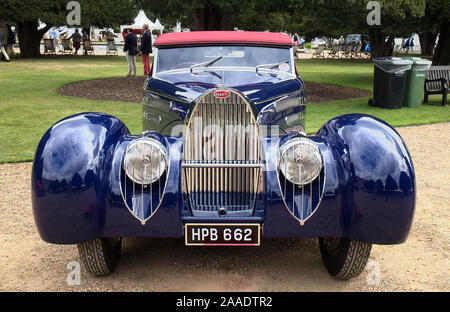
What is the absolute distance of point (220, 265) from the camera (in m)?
3.71

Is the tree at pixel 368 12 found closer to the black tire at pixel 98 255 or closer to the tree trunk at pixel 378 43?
the tree trunk at pixel 378 43

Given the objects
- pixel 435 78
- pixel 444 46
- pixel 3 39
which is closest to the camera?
pixel 435 78

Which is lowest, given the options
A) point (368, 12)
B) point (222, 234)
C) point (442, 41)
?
point (222, 234)

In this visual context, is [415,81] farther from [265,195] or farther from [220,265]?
[265,195]

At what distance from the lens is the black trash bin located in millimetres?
11141

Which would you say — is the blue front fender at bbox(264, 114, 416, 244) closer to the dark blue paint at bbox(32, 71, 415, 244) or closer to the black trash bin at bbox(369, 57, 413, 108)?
the dark blue paint at bbox(32, 71, 415, 244)

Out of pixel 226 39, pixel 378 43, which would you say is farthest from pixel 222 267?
pixel 378 43

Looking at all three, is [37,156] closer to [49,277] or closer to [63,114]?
[49,277]

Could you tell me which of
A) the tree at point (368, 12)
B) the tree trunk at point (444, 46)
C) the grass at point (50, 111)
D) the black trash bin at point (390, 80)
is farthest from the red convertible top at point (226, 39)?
the tree trunk at point (444, 46)

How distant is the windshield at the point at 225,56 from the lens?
4.80 metres

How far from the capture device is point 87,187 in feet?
9.89

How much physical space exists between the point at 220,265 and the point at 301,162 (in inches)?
47.2

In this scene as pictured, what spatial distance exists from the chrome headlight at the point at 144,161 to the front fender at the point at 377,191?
1.28m

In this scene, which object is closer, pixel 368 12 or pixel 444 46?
pixel 368 12
